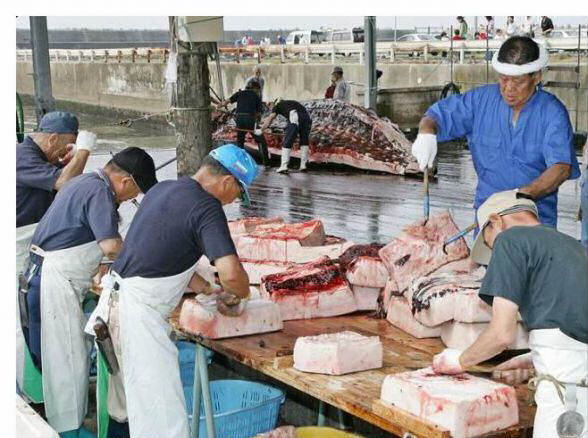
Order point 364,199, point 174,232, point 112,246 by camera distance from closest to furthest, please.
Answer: point 174,232
point 112,246
point 364,199

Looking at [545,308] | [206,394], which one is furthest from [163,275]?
[545,308]

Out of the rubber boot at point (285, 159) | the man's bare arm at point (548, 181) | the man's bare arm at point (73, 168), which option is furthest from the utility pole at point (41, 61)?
the rubber boot at point (285, 159)

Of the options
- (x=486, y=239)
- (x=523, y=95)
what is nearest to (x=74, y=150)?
(x=523, y=95)

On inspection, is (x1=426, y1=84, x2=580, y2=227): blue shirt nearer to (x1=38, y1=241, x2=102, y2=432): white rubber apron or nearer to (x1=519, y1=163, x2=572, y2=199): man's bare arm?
(x1=519, y1=163, x2=572, y2=199): man's bare arm

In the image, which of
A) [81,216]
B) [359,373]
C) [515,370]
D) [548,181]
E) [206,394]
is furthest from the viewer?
[81,216]

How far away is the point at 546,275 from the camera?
3625 millimetres

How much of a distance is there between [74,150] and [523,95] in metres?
3.16

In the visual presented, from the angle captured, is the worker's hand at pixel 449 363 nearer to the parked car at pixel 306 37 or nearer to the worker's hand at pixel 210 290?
the worker's hand at pixel 210 290

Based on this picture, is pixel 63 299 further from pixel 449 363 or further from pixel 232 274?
pixel 449 363

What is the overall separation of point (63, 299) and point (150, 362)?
3.81ft

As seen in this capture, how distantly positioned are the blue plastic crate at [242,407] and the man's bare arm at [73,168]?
1565mm

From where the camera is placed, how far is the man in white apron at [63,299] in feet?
18.9

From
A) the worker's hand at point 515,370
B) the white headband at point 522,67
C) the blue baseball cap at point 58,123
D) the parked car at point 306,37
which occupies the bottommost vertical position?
the worker's hand at point 515,370

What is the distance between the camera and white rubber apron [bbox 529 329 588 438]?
372 cm
